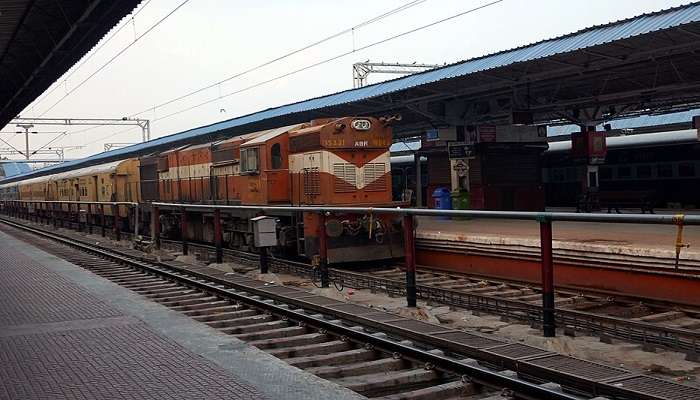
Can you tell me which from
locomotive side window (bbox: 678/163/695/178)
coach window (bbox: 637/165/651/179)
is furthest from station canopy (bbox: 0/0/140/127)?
coach window (bbox: 637/165/651/179)

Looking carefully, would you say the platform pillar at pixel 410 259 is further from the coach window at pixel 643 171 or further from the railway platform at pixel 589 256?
the coach window at pixel 643 171

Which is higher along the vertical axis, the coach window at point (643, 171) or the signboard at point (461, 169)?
the signboard at point (461, 169)

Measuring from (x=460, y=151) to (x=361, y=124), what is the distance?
556cm

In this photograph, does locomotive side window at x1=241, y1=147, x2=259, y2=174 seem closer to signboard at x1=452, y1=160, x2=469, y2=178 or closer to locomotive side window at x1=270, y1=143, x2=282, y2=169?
locomotive side window at x1=270, y1=143, x2=282, y2=169

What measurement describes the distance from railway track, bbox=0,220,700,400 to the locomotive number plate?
17.0 ft

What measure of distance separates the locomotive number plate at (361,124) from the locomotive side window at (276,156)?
1886mm

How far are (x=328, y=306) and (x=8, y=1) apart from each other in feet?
29.8

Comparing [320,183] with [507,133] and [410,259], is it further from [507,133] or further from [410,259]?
[507,133]

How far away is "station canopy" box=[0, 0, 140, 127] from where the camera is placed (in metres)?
12.7

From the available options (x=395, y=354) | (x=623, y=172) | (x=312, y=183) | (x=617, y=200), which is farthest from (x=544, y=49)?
(x=623, y=172)

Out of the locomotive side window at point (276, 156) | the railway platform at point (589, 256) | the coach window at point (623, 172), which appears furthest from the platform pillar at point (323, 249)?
the coach window at point (623, 172)

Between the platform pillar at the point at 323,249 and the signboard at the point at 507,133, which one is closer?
the platform pillar at the point at 323,249

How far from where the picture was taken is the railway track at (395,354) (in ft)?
16.0

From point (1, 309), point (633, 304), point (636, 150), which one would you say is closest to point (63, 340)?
point (1, 309)
